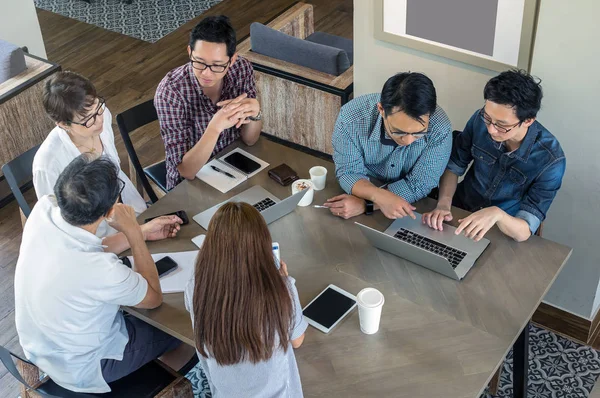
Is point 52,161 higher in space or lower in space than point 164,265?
higher

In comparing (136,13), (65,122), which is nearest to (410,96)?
(65,122)

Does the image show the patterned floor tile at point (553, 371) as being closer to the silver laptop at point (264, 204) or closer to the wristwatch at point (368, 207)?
the silver laptop at point (264, 204)

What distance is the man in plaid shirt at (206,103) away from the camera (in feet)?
10.1

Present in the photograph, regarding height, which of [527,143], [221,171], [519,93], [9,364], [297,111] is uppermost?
[519,93]

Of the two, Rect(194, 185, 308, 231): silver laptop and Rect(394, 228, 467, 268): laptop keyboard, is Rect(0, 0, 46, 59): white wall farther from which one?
Rect(394, 228, 467, 268): laptop keyboard

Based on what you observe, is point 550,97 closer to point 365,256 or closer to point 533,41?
point 533,41

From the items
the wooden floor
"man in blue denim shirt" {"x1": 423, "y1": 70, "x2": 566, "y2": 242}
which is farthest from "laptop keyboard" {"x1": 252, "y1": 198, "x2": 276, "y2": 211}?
the wooden floor

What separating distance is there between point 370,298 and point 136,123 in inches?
67.8

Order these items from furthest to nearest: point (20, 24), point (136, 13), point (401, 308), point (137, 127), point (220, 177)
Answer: point (136, 13), point (20, 24), point (137, 127), point (220, 177), point (401, 308)

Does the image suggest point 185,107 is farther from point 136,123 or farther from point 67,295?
point 67,295

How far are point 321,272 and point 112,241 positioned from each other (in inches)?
32.0

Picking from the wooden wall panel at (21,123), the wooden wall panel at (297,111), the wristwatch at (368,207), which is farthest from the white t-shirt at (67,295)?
the wooden wall panel at (297,111)

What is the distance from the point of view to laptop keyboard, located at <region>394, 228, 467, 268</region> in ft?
8.60

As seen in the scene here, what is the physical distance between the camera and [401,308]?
2.46m
